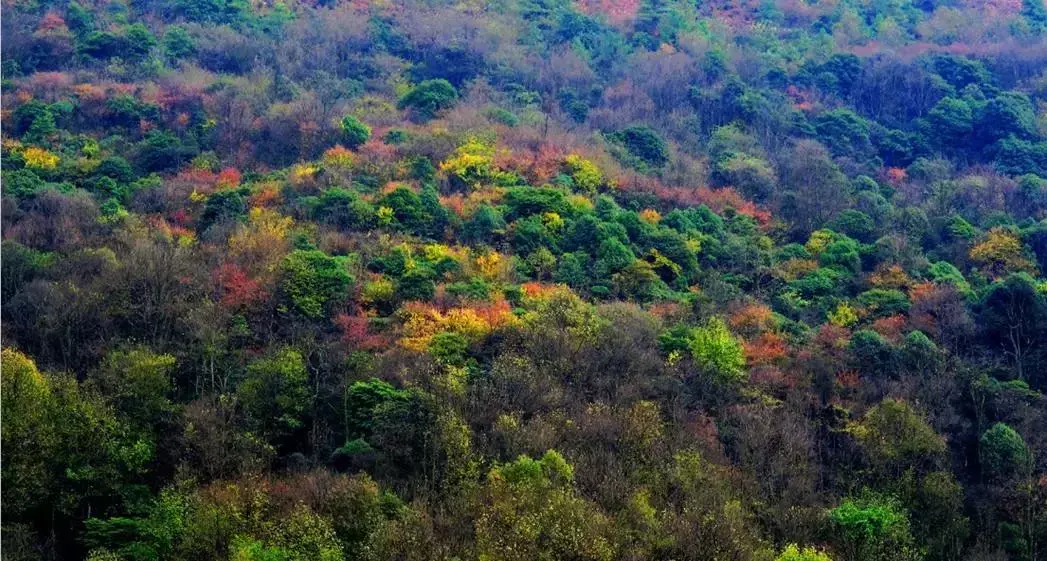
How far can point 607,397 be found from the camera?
36.0 metres

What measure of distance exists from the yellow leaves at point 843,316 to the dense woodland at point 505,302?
509 millimetres

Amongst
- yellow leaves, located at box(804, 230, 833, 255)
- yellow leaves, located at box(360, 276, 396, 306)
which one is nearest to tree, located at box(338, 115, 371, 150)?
yellow leaves, located at box(360, 276, 396, 306)

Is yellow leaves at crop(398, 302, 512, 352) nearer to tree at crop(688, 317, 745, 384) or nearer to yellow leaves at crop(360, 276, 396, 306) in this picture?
yellow leaves at crop(360, 276, 396, 306)

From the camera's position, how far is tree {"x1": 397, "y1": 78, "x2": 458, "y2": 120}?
6719 centimetres

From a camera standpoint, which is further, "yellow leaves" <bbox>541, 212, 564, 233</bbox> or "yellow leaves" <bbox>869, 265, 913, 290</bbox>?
"yellow leaves" <bbox>541, 212, 564, 233</bbox>

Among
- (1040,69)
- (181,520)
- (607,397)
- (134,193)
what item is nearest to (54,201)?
(134,193)

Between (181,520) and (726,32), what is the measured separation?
73621 mm

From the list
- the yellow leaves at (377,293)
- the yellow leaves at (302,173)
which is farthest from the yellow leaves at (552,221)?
the yellow leaves at (302,173)

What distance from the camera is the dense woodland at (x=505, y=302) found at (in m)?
29.6

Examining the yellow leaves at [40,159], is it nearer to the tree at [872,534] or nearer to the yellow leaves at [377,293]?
the yellow leaves at [377,293]

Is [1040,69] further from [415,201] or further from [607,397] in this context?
[607,397]

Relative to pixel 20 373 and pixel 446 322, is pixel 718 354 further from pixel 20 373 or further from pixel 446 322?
pixel 20 373

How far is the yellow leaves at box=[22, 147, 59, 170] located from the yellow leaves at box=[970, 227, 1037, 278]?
155 ft

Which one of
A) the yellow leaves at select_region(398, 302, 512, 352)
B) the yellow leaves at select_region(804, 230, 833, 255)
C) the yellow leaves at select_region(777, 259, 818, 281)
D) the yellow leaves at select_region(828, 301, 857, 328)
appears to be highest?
the yellow leaves at select_region(398, 302, 512, 352)
